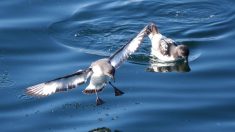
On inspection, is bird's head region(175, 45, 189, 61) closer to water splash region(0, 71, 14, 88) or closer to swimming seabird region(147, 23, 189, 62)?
swimming seabird region(147, 23, 189, 62)

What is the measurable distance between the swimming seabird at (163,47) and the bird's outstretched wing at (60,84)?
8.50 ft

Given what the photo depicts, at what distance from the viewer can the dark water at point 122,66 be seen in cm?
1197

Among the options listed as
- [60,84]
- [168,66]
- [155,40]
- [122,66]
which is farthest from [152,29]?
[60,84]

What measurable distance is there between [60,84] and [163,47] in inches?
133

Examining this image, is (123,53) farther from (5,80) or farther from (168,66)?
(5,80)

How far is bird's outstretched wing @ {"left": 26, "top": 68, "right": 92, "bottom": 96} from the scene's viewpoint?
1152 cm

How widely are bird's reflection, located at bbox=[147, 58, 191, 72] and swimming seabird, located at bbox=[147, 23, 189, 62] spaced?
10 centimetres

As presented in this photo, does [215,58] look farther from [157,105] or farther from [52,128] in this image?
[52,128]

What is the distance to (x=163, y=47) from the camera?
14641 millimetres

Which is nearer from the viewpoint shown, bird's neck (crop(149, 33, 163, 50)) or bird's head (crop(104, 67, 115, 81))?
bird's head (crop(104, 67, 115, 81))

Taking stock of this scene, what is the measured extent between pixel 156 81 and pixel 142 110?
53.4 inches

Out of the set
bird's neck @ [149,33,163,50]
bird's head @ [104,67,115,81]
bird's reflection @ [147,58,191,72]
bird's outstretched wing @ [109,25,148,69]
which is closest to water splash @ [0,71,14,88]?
bird's outstretched wing @ [109,25,148,69]

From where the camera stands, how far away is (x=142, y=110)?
482 inches

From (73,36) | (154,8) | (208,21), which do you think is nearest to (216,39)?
(208,21)
